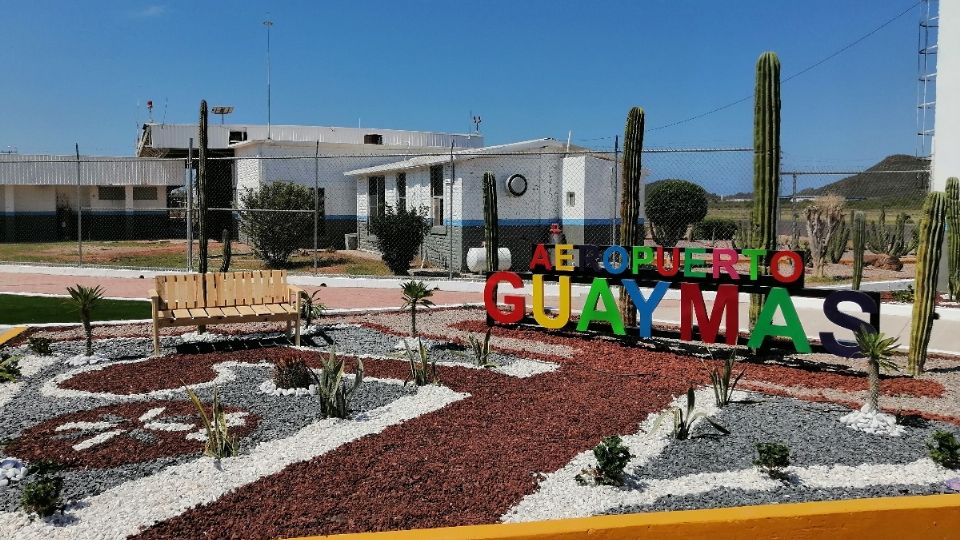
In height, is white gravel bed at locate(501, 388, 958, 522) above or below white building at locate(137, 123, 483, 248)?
below

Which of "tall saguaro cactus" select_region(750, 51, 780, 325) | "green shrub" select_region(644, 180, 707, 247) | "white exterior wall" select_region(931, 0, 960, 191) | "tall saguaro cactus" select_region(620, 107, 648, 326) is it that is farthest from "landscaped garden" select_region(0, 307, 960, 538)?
"green shrub" select_region(644, 180, 707, 247)

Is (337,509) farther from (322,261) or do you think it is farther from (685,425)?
(322,261)

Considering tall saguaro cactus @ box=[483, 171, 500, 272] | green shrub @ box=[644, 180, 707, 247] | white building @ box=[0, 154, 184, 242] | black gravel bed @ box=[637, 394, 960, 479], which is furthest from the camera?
white building @ box=[0, 154, 184, 242]

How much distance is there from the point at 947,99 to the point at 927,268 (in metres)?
10.1

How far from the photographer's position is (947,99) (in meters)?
16.7

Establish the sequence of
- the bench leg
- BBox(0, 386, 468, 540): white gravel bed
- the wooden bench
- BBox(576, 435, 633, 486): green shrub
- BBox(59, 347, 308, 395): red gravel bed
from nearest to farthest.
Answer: BBox(0, 386, 468, 540): white gravel bed → BBox(576, 435, 633, 486): green shrub → BBox(59, 347, 308, 395): red gravel bed → the bench leg → the wooden bench

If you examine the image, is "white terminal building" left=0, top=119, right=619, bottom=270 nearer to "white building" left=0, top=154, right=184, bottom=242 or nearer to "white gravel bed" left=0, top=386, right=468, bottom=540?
"white building" left=0, top=154, right=184, bottom=242

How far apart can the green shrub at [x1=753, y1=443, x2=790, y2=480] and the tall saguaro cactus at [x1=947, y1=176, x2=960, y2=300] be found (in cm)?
1036

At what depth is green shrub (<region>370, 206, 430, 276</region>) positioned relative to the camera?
850 inches

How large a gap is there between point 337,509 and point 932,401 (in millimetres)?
5908

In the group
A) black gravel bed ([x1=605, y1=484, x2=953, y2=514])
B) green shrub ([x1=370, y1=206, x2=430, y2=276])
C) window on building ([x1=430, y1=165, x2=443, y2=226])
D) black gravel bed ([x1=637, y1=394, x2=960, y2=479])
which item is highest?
window on building ([x1=430, y1=165, x2=443, y2=226])

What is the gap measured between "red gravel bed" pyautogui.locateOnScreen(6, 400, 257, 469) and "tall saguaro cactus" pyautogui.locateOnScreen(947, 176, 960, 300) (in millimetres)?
12340

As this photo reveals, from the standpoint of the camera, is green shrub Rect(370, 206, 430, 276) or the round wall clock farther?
green shrub Rect(370, 206, 430, 276)

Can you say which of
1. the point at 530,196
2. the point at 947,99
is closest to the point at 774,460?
the point at 947,99
